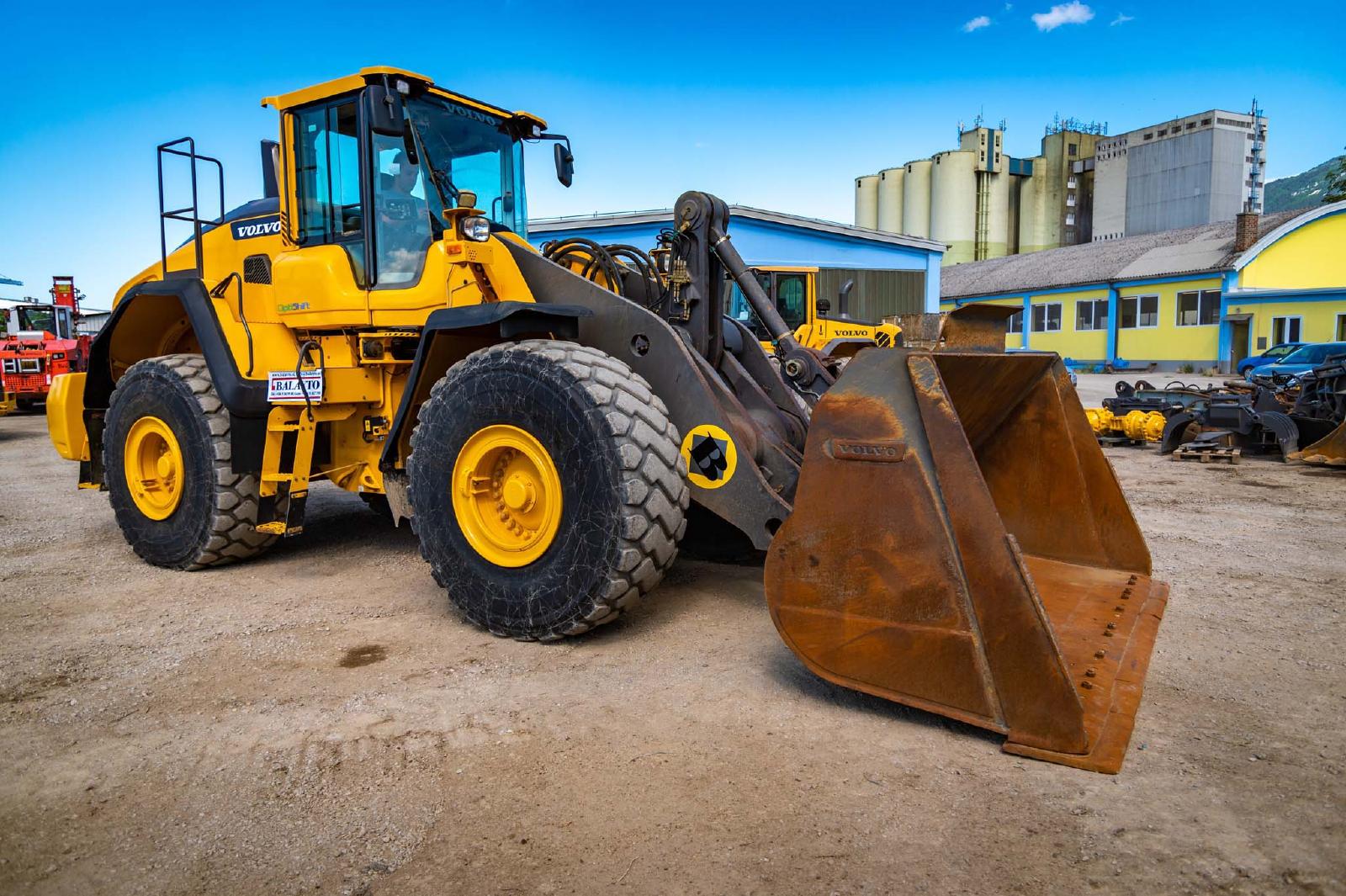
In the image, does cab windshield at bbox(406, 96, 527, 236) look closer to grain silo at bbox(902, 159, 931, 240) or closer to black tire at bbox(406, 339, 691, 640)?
black tire at bbox(406, 339, 691, 640)

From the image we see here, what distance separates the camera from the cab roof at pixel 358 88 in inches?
190

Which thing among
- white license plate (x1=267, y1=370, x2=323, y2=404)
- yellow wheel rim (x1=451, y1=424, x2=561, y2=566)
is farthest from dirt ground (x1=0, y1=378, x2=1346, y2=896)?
white license plate (x1=267, y1=370, x2=323, y2=404)

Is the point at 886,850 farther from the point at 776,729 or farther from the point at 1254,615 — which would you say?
the point at 1254,615

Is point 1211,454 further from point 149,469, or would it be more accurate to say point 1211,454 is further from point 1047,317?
point 1047,317

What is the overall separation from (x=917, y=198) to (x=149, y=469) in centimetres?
5466

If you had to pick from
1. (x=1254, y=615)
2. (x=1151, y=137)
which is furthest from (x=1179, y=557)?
(x=1151, y=137)

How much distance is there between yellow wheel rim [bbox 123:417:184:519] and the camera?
5629mm

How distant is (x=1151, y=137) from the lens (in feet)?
170

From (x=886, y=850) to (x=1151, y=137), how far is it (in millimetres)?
59208

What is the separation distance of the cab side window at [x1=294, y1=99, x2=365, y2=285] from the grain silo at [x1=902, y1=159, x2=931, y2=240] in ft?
172

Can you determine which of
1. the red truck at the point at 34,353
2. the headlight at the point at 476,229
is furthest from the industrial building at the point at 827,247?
the headlight at the point at 476,229

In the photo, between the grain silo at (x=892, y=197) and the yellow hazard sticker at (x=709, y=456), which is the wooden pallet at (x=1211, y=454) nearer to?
the yellow hazard sticker at (x=709, y=456)

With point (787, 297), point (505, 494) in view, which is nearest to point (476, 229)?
point (505, 494)

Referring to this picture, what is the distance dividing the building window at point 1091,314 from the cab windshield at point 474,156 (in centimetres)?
3284
